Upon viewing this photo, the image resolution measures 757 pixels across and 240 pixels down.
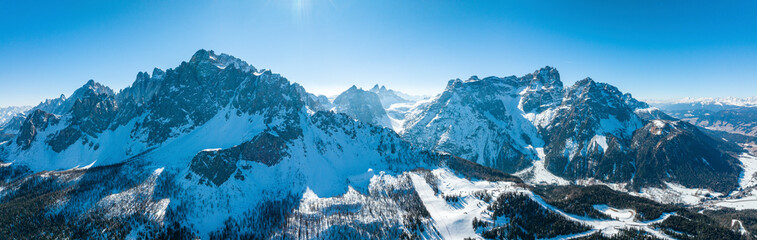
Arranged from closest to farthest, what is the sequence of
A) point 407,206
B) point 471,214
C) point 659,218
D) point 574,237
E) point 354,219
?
point 574,237 < point 659,218 < point 471,214 < point 354,219 < point 407,206

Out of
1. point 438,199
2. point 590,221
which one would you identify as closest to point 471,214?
point 438,199

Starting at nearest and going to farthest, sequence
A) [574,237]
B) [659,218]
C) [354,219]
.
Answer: [574,237]
[659,218]
[354,219]

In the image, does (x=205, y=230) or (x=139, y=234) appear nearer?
(x=139, y=234)

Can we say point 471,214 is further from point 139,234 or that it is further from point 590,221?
point 139,234

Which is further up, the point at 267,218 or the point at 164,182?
the point at 164,182

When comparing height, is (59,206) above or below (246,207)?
above

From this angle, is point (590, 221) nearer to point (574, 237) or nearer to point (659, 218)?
point (574, 237)

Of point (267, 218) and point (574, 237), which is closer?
point (574, 237)

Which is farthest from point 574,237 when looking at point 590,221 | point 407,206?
point 407,206

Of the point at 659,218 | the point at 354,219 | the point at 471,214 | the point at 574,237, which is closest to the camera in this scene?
the point at 574,237
